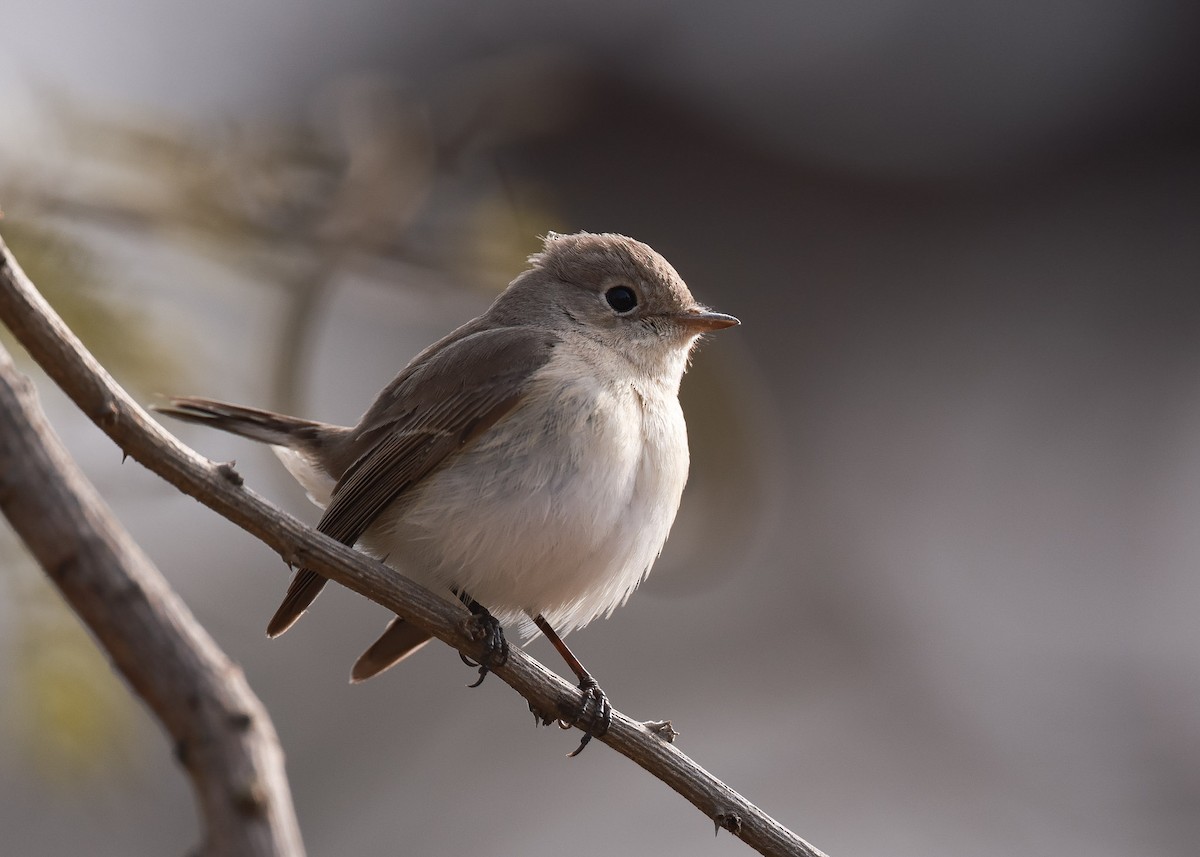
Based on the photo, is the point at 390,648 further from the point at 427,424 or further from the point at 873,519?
the point at 873,519

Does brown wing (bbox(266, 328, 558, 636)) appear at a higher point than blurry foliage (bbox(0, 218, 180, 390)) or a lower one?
higher

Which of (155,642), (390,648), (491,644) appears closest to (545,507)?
(491,644)

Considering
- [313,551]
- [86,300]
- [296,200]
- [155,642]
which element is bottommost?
[155,642]

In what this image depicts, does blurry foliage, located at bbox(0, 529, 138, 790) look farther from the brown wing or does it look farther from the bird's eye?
the bird's eye

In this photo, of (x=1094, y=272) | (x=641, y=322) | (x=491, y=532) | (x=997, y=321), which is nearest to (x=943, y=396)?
(x=997, y=321)

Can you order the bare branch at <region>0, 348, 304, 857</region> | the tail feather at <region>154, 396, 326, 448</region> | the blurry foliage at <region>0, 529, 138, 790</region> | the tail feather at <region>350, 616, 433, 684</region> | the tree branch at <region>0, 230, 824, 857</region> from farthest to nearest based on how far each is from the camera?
the tail feather at <region>350, 616, 433, 684</region> → the tail feather at <region>154, 396, 326, 448</region> → the blurry foliage at <region>0, 529, 138, 790</region> → the tree branch at <region>0, 230, 824, 857</region> → the bare branch at <region>0, 348, 304, 857</region>

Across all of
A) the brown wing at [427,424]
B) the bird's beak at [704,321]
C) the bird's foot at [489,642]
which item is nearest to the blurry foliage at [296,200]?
the brown wing at [427,424]

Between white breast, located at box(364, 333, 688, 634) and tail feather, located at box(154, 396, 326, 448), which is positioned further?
tail feather, located at box(154, 396, 326, 448)

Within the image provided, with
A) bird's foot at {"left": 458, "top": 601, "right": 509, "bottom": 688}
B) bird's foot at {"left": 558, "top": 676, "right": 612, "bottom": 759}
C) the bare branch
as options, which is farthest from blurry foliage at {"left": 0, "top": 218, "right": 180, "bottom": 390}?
the bare branch
